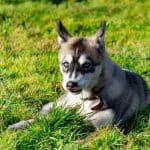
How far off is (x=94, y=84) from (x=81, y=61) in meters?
0.46

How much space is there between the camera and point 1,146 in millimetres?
6969

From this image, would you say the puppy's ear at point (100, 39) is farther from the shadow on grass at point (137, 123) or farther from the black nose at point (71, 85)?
the shadow on grass at point (137, 123)

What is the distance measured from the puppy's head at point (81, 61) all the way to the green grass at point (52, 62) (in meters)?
0.44

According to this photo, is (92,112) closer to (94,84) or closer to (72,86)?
(94,84)

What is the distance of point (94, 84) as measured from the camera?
25.8 feet

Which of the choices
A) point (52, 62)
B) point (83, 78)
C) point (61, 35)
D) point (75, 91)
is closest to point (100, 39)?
point (61, 35)

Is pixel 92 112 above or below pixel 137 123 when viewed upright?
above

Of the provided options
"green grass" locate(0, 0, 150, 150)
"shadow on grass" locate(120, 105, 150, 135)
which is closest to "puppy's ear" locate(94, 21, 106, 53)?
"green grass" locate(0, 0, 150, 150)

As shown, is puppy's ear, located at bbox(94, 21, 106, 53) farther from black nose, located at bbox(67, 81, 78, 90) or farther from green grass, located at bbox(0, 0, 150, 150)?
green grass, located at bbox(0, 0, 150, 150)

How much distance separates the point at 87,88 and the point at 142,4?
8.73m

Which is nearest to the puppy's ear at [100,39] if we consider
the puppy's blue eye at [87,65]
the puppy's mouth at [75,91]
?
the puppy's blue eye at [87,65]

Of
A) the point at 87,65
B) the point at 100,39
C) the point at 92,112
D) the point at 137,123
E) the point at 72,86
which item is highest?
the point at 100,39

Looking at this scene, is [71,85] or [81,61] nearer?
[71,85]

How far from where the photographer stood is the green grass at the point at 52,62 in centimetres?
732
